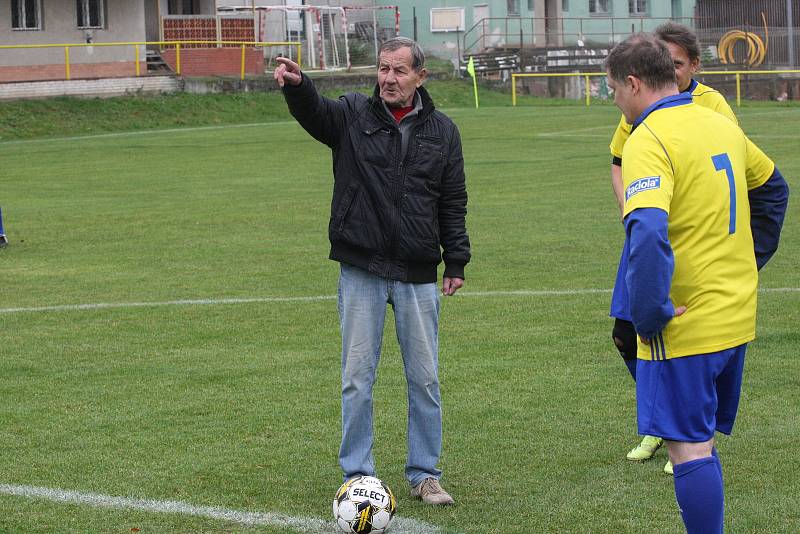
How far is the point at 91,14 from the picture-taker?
45531 mm

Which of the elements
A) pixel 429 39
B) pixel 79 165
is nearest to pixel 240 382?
pixel 79 165

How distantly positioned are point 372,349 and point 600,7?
195ft

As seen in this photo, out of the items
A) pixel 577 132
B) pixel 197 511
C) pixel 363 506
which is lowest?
pixel 197 511

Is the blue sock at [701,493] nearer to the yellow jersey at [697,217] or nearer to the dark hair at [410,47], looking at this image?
the yellow jersey at [697,217]

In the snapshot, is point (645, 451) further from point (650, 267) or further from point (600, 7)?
point (600, 7)

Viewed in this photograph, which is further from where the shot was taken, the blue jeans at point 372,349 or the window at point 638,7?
the window at point 638,7

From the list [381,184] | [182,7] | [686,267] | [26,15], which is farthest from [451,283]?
[182,7]

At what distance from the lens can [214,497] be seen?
5.68 meters

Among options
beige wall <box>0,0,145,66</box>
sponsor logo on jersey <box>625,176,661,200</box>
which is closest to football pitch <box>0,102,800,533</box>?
sponsor logo on jersey <box>625,176,661,200</box>

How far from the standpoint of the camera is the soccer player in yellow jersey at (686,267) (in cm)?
414

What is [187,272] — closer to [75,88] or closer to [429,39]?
[75,88]

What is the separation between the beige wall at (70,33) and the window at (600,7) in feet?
79.8

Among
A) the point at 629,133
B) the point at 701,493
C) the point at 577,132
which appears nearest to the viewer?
the point at 701,493

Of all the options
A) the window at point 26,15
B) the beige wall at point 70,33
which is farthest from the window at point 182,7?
the window at point 26,15
